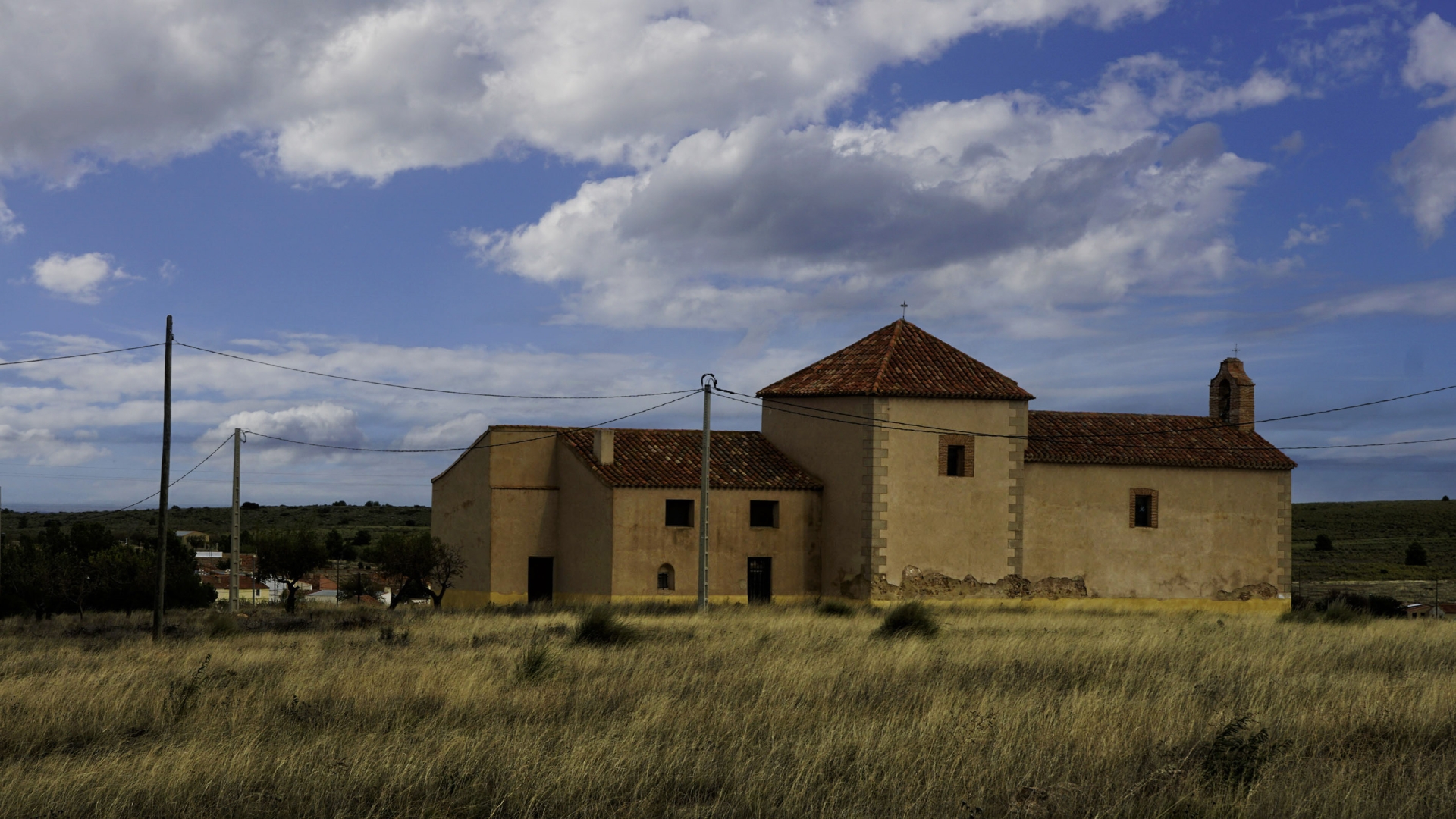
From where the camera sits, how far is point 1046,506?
1256 inches

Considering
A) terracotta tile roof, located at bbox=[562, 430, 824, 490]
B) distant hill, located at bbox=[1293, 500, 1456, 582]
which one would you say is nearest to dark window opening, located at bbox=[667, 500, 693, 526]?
terracotta tile roof, located at bbox=[562, 430, 824, 490]

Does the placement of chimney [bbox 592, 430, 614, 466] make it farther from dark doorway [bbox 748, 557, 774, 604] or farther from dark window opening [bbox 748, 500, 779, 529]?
dark doorway [bbox 748, 557, 774, 604]

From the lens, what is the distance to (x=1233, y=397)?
118 ft

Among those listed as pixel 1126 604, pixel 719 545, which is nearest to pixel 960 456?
pixel 1126 604

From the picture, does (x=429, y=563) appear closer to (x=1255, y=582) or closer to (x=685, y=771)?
(x=1255, y=582)

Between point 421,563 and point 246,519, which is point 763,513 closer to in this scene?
point 421,563

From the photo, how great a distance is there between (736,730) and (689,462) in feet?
73.4

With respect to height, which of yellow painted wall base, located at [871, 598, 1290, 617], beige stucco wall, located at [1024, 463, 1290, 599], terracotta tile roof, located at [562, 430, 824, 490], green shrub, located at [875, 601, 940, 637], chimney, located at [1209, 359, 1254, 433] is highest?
chimney, located at [1209, 359, 1254, 433]

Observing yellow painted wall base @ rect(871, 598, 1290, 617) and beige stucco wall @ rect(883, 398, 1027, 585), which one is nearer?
yellow painted wall base @ rect(871, 598, 1290, 617)

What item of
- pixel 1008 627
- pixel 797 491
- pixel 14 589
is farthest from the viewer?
pixel 14 589

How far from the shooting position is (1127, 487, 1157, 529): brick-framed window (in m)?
32.4

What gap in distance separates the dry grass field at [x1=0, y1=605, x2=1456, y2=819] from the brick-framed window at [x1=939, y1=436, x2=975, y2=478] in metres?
13.5

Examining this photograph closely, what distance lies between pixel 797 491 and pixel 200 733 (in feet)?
76.1

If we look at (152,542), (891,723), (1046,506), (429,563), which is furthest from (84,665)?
(152,542)
